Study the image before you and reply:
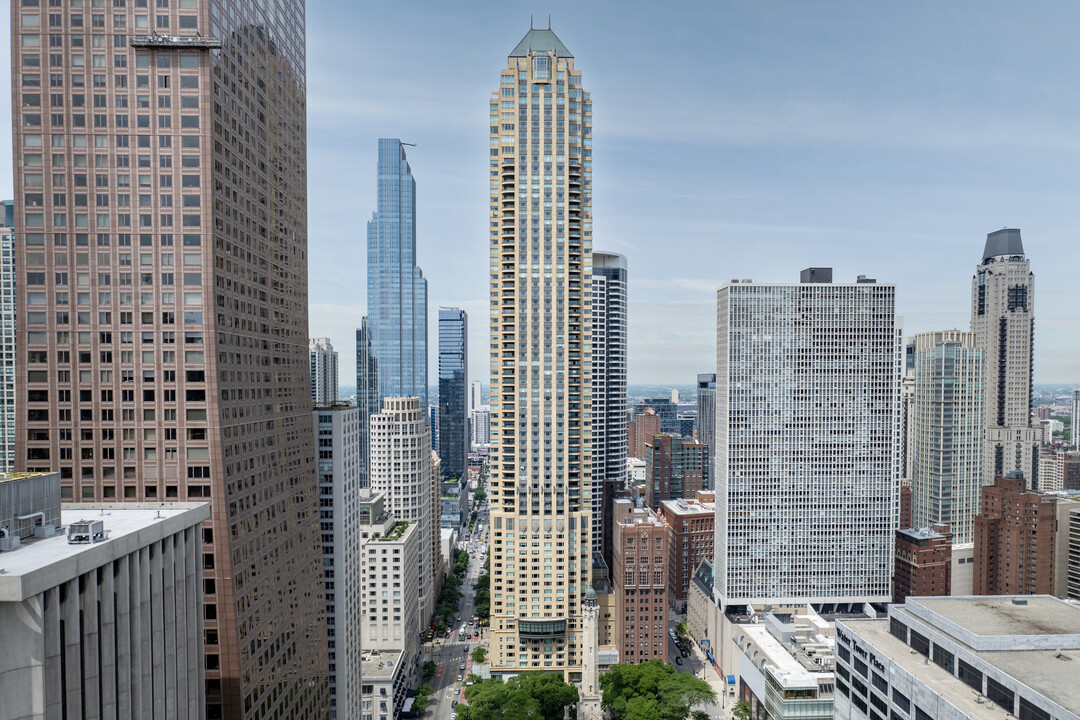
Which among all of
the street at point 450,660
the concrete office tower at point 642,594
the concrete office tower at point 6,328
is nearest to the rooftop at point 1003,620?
the concrete office tower at point 642,594

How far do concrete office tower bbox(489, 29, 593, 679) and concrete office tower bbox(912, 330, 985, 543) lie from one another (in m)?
100

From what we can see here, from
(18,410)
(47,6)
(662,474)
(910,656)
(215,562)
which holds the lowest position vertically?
(662,474)

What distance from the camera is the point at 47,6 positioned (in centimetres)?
4578

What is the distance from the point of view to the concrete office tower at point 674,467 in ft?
633

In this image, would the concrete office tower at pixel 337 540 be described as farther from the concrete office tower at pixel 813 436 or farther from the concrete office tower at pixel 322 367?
the concrete office tower at pixel 322 367

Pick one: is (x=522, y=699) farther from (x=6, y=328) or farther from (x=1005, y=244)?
(x=1005, y=244)

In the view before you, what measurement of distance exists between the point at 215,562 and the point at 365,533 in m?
69.0

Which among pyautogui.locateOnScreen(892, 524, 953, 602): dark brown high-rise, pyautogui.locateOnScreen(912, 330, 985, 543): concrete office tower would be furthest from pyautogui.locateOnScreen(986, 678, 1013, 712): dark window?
pyautogui.locateOnScreen(912, 330, 985, 543): concrete office tower

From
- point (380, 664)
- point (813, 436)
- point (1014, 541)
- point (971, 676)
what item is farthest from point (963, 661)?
point (1014, 541)

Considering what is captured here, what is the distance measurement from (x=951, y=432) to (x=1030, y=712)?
12710 cm

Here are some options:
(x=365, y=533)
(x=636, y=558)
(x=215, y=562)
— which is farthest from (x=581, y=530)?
(x=215, y=562)

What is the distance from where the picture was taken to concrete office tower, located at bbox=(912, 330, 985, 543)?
147 m

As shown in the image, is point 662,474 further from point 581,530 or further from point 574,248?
point 574,248

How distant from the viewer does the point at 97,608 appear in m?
25.1
